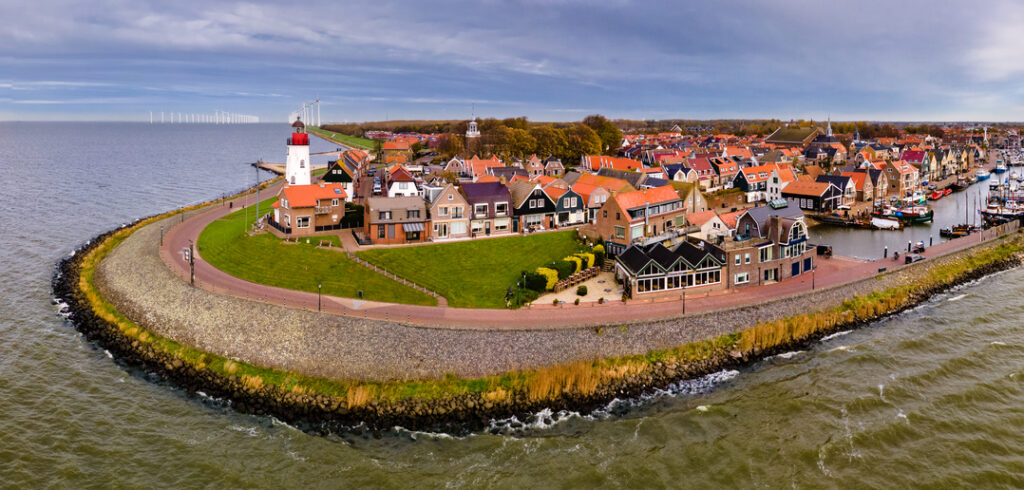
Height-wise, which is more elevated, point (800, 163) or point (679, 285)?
point (800, 163)

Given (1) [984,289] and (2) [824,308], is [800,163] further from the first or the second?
(2) [824,308]

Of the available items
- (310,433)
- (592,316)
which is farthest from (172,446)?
(592,316)

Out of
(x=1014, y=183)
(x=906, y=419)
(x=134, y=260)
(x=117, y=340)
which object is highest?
(x=1014, y=183)

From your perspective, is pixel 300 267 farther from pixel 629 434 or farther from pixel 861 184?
pixel 861 184

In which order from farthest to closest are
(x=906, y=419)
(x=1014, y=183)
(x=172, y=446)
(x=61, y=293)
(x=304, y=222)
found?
(x=1014, y=183)
(x=304, y=222)
(x=61, y=293)
(x=906, y=419)
(x=172, y=446)

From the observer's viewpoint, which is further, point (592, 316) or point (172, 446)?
point (592, 316)

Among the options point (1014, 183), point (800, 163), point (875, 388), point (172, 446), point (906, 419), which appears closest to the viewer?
point (172, 446)

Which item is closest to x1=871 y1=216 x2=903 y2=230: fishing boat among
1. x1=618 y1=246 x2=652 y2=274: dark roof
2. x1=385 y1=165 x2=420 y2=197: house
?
x1=618 y1=246 x2=652 y2=274: dark roof

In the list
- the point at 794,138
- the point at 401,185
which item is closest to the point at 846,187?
the point at 401,185
